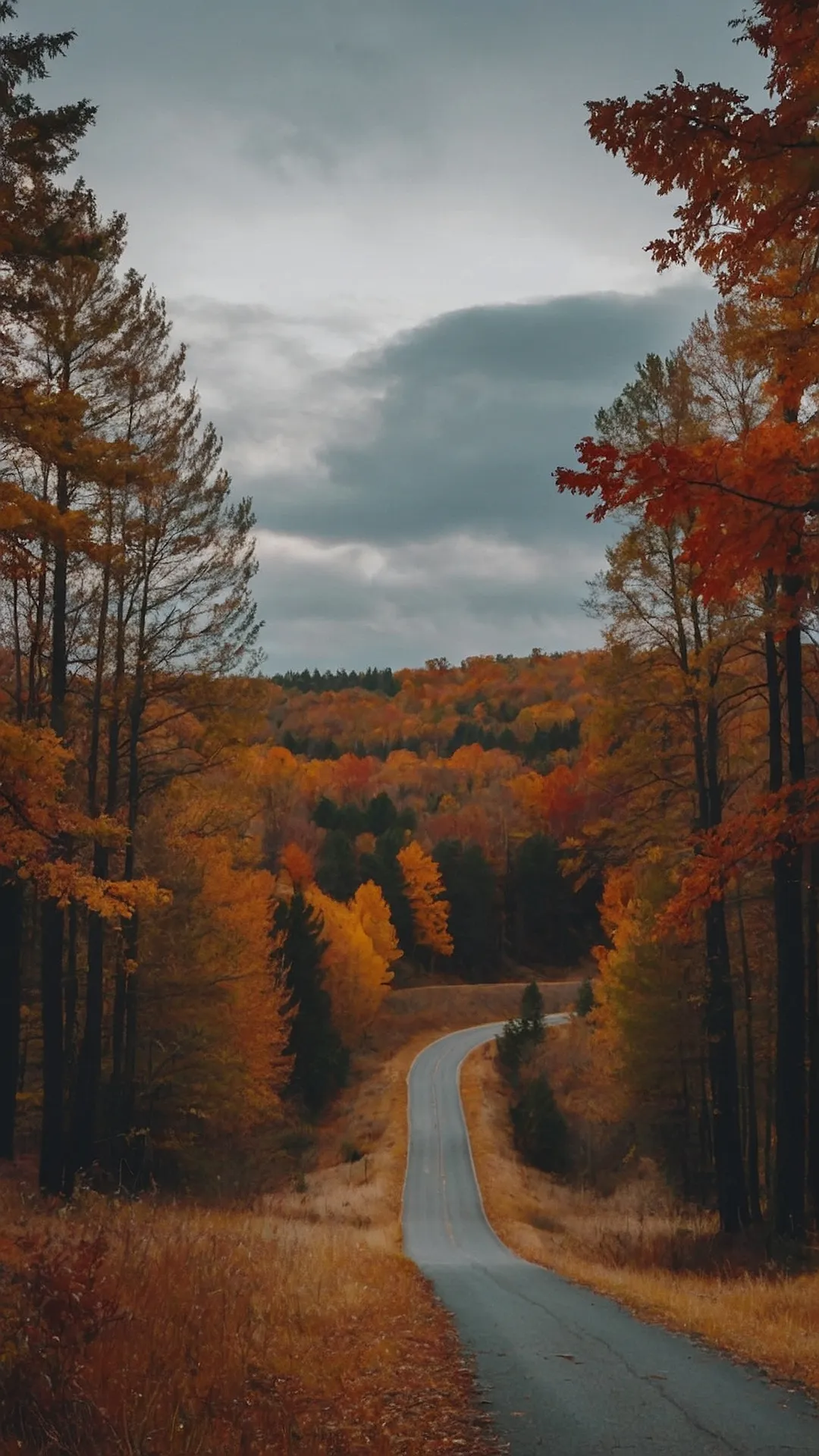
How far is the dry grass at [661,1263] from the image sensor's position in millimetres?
9180

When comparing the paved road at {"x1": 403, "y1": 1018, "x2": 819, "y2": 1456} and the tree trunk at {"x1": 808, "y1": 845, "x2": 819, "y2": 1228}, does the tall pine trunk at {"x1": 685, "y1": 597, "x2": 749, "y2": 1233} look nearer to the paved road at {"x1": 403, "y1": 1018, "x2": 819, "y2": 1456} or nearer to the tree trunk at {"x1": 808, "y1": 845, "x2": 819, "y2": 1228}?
the tree trunk at {"x1": 808, "y1": 845, "x2": 819, "y2": 1228}

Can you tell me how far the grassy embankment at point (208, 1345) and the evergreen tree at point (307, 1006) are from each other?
36.1m

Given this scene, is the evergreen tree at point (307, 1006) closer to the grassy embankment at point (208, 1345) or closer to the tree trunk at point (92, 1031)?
the tree trunk at point (92, 1031)

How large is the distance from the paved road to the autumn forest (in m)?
0.78

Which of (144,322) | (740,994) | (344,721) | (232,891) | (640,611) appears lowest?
(740,994)

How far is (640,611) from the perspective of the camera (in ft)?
57.6

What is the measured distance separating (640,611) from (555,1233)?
17990 mm

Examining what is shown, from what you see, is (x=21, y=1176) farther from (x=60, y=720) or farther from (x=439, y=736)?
(x=439, y=736)

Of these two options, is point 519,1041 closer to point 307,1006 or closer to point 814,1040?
point 307,1006

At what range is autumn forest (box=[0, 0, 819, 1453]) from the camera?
6.76 meters

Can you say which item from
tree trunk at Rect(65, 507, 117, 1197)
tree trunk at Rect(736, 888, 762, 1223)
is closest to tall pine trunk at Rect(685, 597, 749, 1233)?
tree trunk at Rect(736, 888, 762, 1223)

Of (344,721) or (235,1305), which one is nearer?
(235,1305)

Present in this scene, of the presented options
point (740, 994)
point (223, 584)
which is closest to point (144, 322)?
point (223, 584)

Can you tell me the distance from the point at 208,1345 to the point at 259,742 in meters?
16.5
